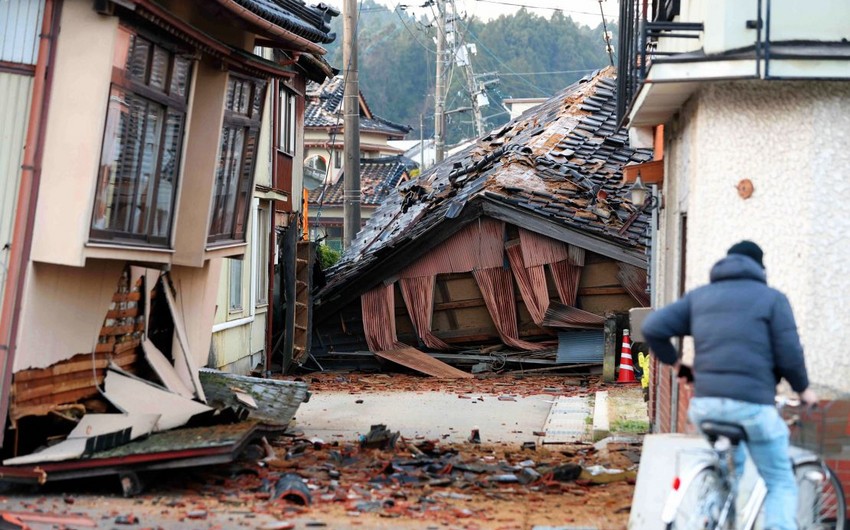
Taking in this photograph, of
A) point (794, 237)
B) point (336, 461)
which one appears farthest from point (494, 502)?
point (794, 237)

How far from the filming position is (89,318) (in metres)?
10.5

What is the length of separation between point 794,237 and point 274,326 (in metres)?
16.0

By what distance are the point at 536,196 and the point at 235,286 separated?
20.4 ft

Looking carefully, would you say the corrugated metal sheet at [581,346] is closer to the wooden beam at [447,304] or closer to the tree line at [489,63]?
the wooden beam at [447,304]

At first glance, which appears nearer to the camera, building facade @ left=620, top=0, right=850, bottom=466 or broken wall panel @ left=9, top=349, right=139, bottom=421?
building facade @ left=620, top=0, right=850, bottom=466

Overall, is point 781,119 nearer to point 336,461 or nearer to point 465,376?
point 336,461

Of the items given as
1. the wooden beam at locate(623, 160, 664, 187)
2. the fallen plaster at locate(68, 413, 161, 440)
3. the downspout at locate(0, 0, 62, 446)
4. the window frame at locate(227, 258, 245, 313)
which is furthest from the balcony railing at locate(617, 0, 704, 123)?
the window frame at locate(227, 258, 245, 313)

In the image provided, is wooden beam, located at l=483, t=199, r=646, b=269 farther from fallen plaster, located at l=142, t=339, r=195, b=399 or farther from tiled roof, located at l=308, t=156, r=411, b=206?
tiled roof, located at l=308, t=156, r=411, b=206

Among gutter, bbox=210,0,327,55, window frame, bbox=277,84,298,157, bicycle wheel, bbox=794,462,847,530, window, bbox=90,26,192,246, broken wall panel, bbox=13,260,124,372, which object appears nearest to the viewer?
bicycle wheel, bbox=794,462,847,530

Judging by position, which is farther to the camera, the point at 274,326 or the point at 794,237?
the point at 274,326

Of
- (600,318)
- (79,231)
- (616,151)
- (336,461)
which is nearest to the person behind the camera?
(79,231)

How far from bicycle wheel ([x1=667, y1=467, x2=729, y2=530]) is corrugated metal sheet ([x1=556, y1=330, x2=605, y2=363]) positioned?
15.2 metres

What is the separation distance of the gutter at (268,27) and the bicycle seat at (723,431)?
6.77 m

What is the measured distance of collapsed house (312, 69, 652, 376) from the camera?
2152 centimetres
